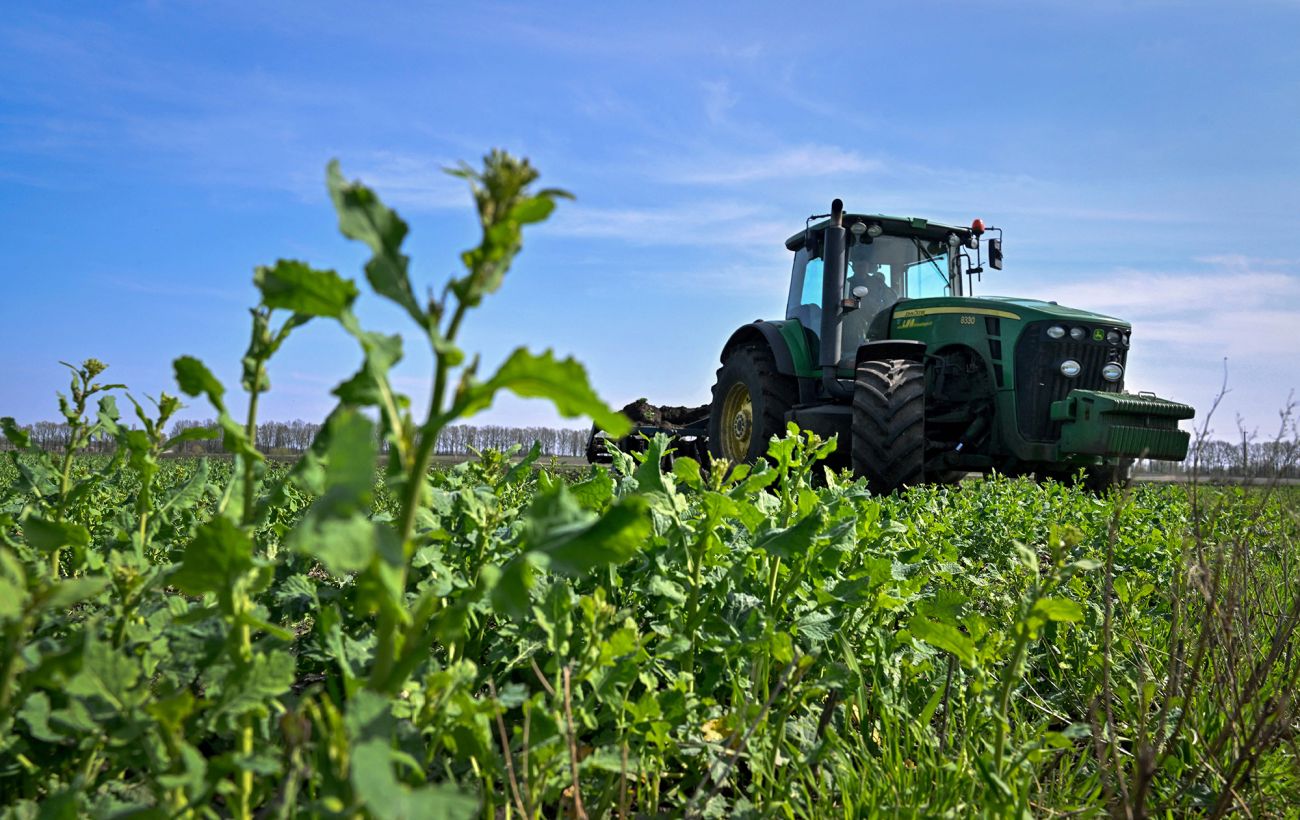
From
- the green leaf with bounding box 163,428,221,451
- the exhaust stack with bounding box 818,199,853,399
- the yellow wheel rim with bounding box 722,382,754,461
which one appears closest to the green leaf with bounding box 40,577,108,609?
the green leaf with bounding box 163,428,221,451

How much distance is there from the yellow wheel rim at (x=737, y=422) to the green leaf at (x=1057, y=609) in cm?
792

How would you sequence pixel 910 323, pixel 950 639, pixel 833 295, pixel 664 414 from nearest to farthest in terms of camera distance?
pixel 950 639, pixel 833 295, pixel 910 323, pixel 664 414

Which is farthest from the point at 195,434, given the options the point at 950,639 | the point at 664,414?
the point at 664,414

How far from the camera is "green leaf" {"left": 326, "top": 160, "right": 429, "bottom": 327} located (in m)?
0.85

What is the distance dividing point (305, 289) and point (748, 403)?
9.07 m

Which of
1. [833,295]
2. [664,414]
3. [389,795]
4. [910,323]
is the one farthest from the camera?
[664,414]

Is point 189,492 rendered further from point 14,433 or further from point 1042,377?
point 1042,377

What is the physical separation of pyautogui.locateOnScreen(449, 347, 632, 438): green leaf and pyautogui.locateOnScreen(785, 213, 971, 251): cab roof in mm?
7929

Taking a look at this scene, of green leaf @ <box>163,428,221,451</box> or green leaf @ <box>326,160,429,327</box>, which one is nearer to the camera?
green leaf @ <box>326,160,429,327</box>

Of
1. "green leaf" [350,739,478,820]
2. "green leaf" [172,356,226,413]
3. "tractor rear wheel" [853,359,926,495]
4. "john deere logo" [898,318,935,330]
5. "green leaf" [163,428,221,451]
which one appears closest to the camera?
"green leaf" [350,739,478,820]

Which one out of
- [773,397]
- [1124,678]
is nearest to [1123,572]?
[1124,678]

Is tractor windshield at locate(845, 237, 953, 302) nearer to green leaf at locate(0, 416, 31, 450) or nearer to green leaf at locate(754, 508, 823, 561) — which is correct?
green leaf at locate(754, 508, 823, 561)

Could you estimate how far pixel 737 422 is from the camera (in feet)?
32.3

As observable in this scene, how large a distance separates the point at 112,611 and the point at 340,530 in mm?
773
